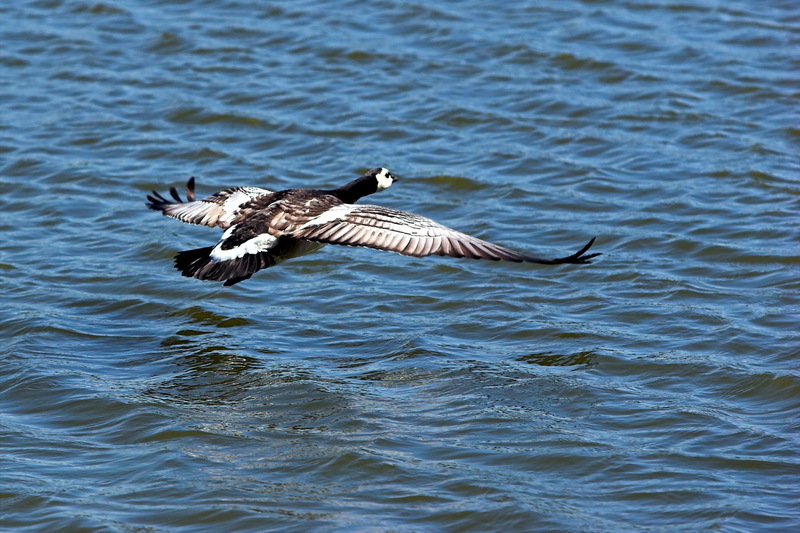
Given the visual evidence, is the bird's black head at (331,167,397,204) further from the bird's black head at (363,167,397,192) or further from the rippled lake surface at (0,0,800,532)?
the rippled lake surface at (0,0,800,532)

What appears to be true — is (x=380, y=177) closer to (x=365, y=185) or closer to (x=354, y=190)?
(x=365, y=185)

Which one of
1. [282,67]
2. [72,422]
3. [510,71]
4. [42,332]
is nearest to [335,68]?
[282,67]

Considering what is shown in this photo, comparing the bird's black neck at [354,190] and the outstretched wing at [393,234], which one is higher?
the outstretched wing at [393,234]

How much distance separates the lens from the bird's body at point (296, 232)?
26.9 ft

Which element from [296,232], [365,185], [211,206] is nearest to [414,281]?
[365,185]

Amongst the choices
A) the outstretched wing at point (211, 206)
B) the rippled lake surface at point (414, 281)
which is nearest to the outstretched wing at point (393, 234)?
the rippled lake surface at point (414, 281)

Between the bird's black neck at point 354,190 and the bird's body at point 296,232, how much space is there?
20mm

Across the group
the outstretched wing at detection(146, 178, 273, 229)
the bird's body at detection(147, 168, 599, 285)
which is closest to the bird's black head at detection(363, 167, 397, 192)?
the bird's body at detection(147, 168, 599, 285)

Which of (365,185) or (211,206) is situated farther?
(365,185)

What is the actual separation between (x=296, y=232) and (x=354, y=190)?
1490 millimetres

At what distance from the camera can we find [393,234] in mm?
8398

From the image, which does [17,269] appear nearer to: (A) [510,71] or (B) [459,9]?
(A) [510,71]

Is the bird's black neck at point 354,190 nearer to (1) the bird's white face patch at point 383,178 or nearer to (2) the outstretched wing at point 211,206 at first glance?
(1) the bird's white face patch at point 383,178

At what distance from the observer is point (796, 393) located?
309 inches
